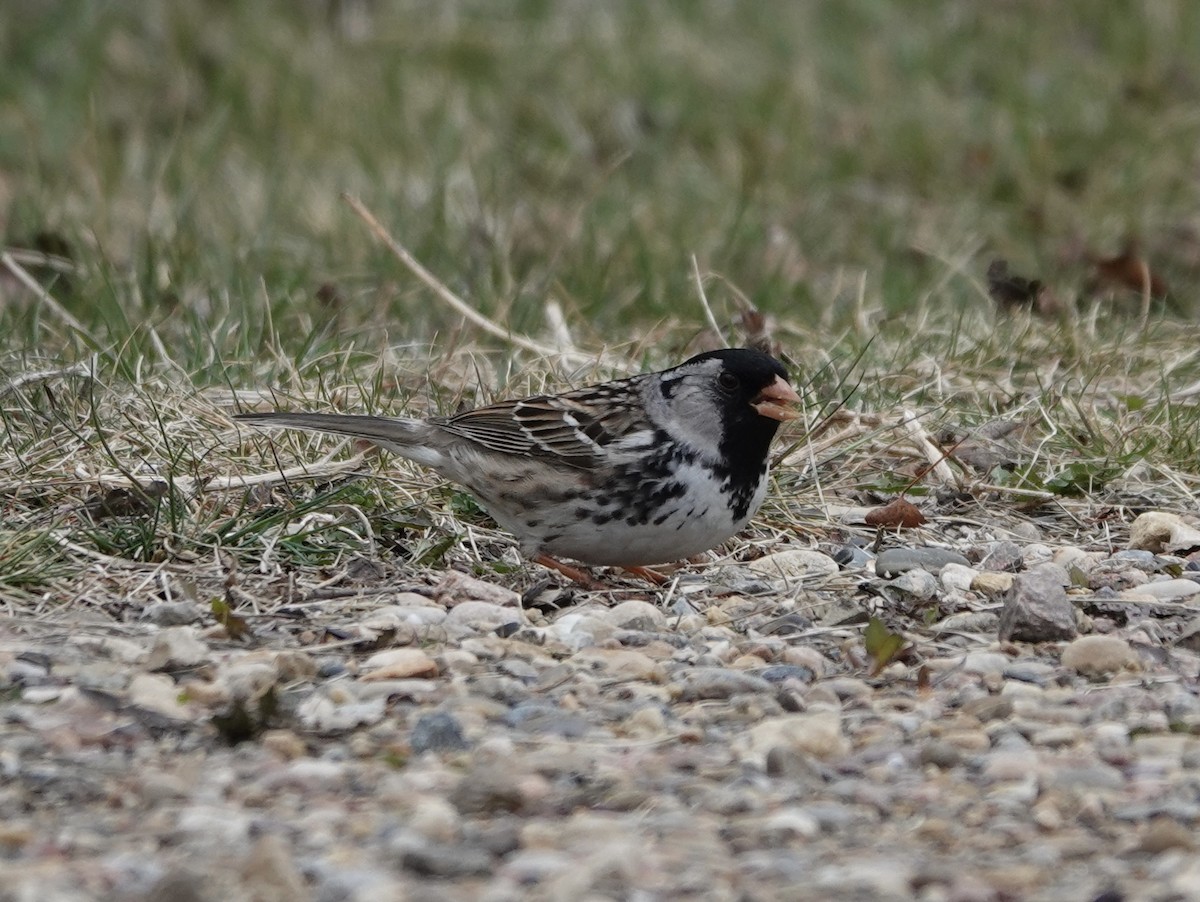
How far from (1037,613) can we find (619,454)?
1.14 meters

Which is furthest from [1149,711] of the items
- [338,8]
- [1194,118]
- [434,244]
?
[338,8]

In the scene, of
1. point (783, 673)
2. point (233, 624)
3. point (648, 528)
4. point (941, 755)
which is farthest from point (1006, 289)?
point (941, 755)

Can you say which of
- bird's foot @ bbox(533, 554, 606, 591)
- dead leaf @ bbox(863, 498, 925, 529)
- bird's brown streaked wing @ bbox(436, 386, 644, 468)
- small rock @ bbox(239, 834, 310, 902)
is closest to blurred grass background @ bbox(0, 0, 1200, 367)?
bird's brown streaked wing @ bbox(436, 386, 644, 468)

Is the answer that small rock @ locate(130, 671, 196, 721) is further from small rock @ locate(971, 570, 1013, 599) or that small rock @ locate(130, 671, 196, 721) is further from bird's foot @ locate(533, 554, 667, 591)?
small rock @ locate(971, 570, 1013, 599)

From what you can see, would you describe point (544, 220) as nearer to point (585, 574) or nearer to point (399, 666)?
point (585, 574)

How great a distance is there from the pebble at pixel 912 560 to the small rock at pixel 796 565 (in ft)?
0.40

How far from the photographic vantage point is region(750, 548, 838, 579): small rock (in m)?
4.88

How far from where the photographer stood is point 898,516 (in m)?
5.26

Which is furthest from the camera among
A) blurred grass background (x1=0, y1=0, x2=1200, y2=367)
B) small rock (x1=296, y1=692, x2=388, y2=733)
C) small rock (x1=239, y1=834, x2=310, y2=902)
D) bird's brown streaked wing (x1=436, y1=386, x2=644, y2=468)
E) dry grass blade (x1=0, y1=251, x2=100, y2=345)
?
blurred grass background (x1=0, y1=0, x2=1200, y2=367)

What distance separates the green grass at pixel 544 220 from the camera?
5.47 meters

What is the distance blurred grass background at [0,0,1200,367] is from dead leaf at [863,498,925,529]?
1.50 meters

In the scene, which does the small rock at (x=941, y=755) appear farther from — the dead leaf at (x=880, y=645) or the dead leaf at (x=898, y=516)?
the dead leaf at (x=898, y=516)

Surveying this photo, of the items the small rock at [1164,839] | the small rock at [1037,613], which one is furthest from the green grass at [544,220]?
the small rock at [1164,839]

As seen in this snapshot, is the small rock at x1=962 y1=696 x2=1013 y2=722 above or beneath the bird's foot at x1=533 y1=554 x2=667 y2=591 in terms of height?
above
